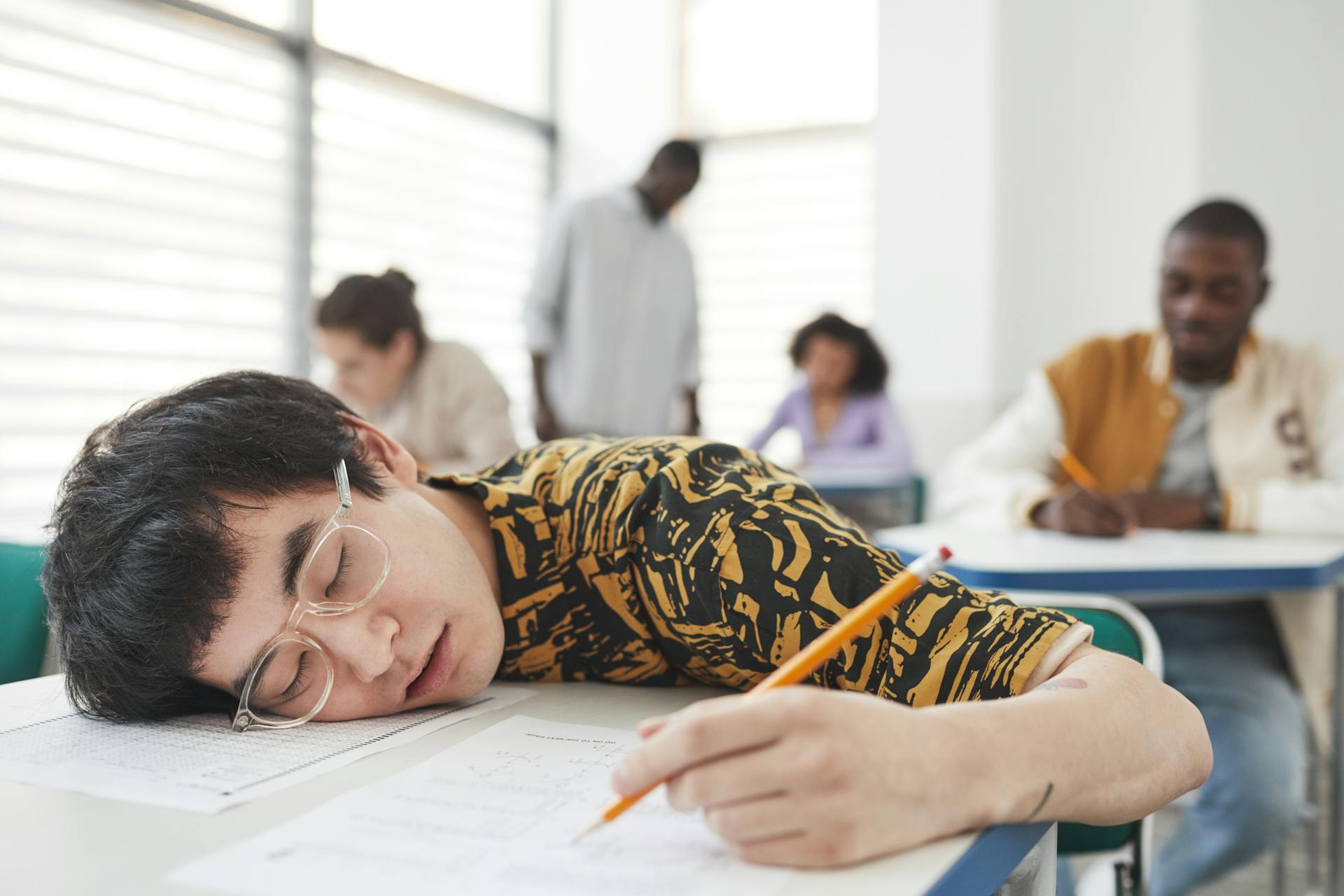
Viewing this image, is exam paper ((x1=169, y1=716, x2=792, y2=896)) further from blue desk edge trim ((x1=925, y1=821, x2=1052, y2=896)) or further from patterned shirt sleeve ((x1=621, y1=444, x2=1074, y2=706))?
patterned shirt sleeve ((x1=621, y1=444, x2=1074, y2=706))

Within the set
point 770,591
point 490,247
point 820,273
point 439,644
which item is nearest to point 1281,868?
point 770,591

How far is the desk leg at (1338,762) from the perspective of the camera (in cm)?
191

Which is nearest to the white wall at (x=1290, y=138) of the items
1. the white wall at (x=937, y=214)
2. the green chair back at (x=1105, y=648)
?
the white wall at (x=937, y=214)

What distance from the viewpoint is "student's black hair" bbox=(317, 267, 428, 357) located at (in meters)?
2.94

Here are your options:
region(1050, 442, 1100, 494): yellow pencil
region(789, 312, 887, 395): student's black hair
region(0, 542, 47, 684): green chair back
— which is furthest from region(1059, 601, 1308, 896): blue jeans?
region(789, 312, 887, 395): student's black hair

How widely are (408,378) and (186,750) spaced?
7.76ft

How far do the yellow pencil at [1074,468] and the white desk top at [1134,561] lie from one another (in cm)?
43

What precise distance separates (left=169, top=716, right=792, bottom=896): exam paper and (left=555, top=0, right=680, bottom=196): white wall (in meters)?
5.22

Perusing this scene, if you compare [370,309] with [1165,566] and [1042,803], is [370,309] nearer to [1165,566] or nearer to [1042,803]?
[1165,566]

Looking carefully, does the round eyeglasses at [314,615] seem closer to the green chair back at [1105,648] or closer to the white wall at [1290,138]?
the green chair back at [1105,648]

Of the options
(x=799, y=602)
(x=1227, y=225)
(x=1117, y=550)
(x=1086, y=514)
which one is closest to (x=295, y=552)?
(x=799, y=602)

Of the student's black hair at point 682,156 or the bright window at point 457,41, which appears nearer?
the student's black hair at point 682,156

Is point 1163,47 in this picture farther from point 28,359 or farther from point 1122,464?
point 28,359

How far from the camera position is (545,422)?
13.0 ft
